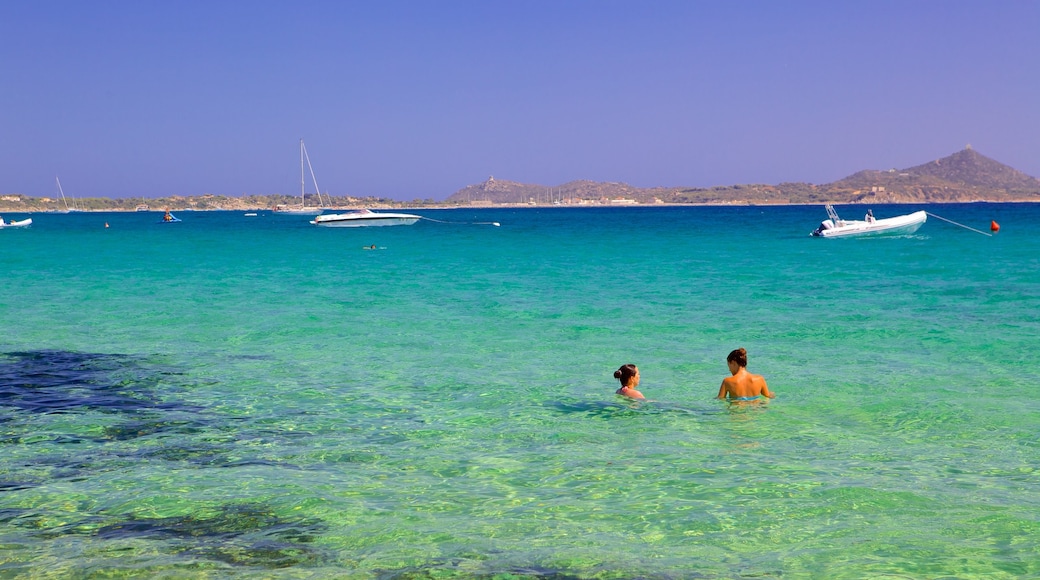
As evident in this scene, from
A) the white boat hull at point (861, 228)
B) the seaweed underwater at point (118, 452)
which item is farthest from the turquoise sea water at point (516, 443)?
the white boat hull at point (861, 228)

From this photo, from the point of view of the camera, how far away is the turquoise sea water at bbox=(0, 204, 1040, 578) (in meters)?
7.08

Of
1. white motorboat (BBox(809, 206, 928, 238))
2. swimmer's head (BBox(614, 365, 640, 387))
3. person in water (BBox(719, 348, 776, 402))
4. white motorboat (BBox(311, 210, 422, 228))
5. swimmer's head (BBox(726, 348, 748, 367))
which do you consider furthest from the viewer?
white motorboat (BBox(311, 210, 422, 228))

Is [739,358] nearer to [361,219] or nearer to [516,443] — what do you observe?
[516,443]

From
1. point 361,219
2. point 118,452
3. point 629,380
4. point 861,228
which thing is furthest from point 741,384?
point 361,219

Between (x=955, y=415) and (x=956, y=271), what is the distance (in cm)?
2584

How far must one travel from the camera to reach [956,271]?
3500 centimetres

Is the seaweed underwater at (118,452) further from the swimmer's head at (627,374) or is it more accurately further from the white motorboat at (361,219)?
the white motorboat at (361,219)

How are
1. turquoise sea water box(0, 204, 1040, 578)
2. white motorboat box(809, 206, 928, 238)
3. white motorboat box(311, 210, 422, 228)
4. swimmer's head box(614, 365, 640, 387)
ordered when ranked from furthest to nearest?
white motorboat box(311, 210, 422, 228)
white motorboat box(809, 206, 928, 238)
swimmer's head box(614, 365, 640, 387)
turquoise sea water box(0, 204, 1040, 578)

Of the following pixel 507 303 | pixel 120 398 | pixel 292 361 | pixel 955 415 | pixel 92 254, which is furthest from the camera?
pixel 92 254

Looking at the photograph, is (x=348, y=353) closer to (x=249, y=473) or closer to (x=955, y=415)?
(x=249, y=473)

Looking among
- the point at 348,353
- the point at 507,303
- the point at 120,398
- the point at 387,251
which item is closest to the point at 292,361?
the point at 348,353

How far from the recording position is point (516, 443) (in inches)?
410

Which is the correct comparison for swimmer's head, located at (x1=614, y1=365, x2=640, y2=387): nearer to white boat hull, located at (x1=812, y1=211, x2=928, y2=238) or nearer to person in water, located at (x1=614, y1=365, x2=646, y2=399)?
person in water, located at (x1=614, y1=365, x2=646, y2=399)

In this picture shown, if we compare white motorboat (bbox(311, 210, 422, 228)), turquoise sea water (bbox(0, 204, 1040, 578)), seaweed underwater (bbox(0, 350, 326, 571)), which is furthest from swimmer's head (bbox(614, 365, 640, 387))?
white motorboat (bbox(311, 210, 422, 228))
